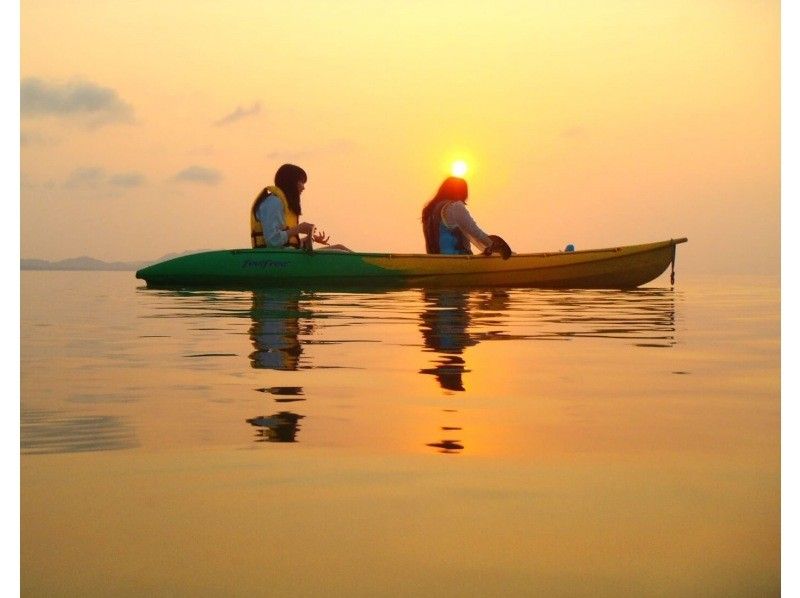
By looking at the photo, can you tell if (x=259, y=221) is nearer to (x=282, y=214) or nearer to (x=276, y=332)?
(x=282, y=214)

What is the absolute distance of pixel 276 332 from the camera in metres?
6.39

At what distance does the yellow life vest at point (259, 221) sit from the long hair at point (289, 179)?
57 mm

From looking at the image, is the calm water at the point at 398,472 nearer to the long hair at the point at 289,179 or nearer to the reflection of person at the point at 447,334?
the reflection of person at the point at 447,334

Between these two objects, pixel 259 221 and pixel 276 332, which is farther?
pixel 259 221

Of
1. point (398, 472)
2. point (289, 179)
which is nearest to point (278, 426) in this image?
point (398, 472)

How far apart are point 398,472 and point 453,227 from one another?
353 inches

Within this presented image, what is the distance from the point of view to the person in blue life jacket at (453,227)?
11.4m

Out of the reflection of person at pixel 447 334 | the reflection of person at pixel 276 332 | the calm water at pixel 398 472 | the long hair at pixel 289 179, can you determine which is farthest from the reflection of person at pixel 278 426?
the long hair at pixel 289 179

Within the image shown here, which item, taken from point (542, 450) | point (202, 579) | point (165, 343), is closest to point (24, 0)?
point (165, 343)

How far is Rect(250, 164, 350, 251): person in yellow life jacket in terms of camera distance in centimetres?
1130

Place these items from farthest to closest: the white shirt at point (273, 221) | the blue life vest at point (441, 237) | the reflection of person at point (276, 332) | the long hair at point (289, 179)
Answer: the blue life vest at point (441, 237) → the white shirt at point (273, 221) → the long hair at point (289, 179) → the reflection of person at point (276, 332)

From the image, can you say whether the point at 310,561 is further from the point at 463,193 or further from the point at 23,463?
the point at 463,193

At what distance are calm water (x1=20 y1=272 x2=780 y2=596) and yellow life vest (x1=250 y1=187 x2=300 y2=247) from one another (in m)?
5.94

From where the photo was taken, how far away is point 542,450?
9.89 feet
